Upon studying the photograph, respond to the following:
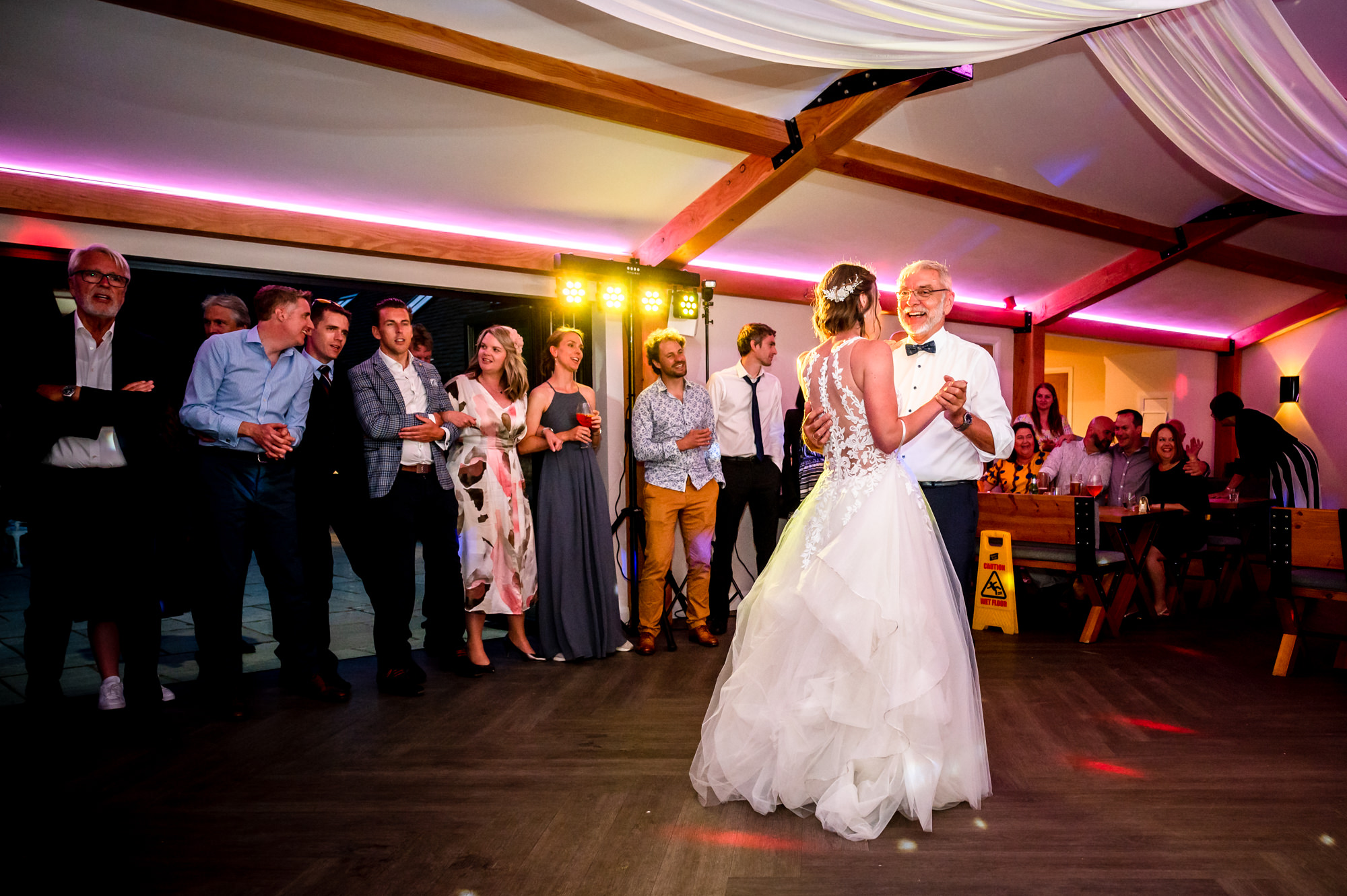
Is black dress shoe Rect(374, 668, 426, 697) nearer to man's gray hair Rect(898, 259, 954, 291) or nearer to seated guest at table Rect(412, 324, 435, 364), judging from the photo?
seated guest at table Rect(412, 324, 435, 364)

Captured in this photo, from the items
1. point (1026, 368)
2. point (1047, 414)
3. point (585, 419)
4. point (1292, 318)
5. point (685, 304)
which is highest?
point (1292, 318)

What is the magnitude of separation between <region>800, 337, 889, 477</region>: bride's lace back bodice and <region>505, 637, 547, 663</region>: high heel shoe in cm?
238

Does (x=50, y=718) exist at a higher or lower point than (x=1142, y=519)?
lower

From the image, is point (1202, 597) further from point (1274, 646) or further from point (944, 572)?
point (944, 572)

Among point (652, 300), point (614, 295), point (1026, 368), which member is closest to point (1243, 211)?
point (1026, 368)

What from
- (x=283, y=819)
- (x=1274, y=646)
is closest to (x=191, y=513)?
(x=283, y=819)

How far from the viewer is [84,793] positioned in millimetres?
2666

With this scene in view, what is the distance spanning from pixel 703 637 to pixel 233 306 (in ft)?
10.1

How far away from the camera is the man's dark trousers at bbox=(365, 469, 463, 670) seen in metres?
→ 3.74

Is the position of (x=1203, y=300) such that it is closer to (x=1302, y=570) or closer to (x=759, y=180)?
(x=1302, y=570)

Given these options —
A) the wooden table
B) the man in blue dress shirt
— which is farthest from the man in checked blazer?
the wooden table

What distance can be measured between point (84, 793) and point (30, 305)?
5.95 feet

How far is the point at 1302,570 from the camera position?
13.4ft

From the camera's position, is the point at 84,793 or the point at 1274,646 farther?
the point at 1274,646
